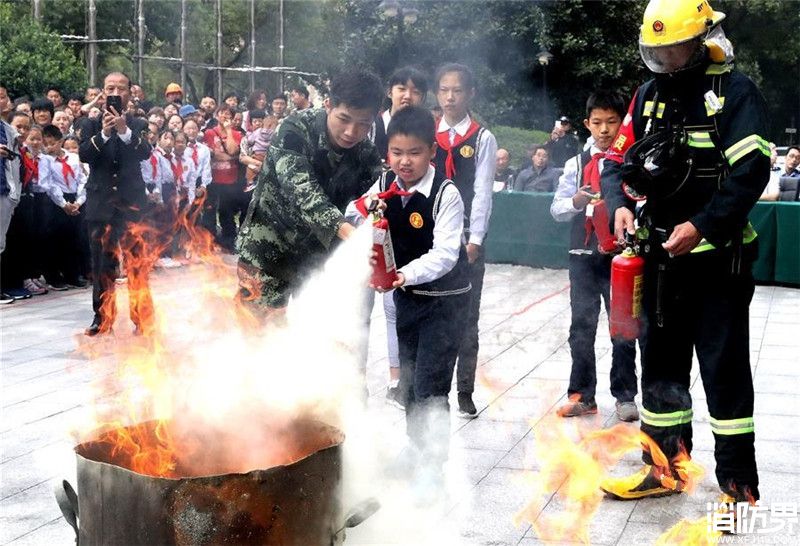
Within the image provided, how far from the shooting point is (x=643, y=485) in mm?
4867

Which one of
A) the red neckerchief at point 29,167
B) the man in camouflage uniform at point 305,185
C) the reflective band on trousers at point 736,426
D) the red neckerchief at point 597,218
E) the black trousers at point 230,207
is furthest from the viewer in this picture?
the black trousers at point 230,207

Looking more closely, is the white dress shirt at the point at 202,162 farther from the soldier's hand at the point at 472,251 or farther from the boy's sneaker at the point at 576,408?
the boy's sneaker at the point at 576,408

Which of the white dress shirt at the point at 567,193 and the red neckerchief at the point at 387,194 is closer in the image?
the red neckerchief at the point at 387,194

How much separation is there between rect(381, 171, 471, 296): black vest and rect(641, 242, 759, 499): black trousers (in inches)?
37.8

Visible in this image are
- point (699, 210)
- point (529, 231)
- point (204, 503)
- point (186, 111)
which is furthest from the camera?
point (186, 111)

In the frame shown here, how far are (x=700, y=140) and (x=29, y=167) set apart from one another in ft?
27.7

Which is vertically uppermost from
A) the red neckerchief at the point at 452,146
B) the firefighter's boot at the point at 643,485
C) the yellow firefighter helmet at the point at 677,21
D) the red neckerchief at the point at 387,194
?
the yellow firefighter helmet at the point at 677,21

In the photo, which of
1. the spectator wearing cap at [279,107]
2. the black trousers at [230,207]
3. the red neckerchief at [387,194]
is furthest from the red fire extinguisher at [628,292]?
the spectator wearing cap at [279,107]

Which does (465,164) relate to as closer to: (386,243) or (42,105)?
(386,243)

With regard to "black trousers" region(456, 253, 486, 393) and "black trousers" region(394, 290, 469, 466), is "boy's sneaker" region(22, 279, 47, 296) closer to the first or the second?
"black trousers" region(456, 253, 486, 393)

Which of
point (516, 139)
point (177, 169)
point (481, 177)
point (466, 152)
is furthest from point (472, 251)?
point (516, 139)

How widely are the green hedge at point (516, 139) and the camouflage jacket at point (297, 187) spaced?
18298 mm

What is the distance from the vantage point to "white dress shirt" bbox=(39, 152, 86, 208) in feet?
36.8

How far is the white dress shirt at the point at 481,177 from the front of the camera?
614cm
